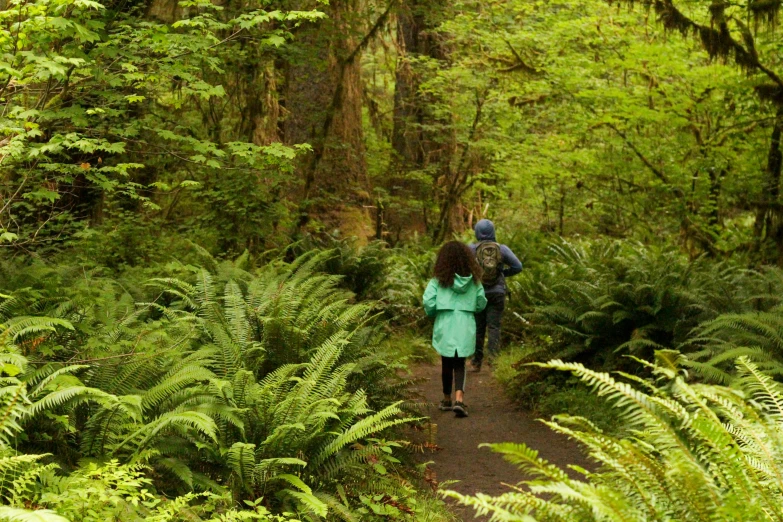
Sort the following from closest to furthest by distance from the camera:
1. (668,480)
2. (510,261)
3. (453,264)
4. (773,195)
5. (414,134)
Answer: (668,480), (453,264), (510,261), (773,195), (414,134)

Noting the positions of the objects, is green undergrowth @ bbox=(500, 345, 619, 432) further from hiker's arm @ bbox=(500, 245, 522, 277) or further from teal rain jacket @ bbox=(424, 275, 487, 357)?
hiker's arm @ bbox=(500, 245, 522, 277)

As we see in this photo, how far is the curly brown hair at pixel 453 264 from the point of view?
8.33 metres

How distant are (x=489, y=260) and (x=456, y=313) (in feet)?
6.20

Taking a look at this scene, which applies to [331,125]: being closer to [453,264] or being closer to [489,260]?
[489,260]

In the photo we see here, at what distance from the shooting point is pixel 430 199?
1911 centimetres

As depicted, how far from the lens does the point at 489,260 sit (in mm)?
10062

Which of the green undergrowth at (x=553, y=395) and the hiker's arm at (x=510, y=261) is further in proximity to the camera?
the hiker's arm at (x=510, y=261)

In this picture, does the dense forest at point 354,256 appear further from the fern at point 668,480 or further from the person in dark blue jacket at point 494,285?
the person in dark blue jacket at point 494,285

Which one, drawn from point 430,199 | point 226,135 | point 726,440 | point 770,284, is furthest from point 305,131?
point 726,440

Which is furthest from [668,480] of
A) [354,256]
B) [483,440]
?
[354,256]

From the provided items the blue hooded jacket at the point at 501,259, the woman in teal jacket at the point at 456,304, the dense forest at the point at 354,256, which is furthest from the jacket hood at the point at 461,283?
the blue hooded jacket at the point at 501,259

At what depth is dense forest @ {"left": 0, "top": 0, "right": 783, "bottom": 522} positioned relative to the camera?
12.8 ft

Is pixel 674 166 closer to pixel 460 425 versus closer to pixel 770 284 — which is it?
pixel 770 284

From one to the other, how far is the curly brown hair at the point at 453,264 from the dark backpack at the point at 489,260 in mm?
1682
